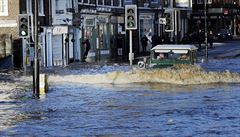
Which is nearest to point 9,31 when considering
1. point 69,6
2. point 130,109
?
point 69,6

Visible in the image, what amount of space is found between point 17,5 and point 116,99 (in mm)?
24237

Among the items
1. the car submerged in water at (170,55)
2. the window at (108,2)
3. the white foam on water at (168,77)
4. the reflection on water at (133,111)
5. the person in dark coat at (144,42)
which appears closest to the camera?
the reflection on water at (133,111)

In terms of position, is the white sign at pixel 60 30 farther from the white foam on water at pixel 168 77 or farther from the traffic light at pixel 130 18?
the white foam on water at pixel 168 77

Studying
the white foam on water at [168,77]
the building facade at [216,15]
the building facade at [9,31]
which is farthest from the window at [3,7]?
the building facade at [216,15]

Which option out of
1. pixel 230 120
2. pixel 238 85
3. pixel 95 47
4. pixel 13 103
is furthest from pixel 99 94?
pixel 95 47

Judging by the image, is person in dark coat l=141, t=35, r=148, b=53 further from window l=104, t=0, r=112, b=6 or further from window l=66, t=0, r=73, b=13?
window l=66, t=0, r=73, b=13

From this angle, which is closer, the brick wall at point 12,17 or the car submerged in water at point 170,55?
the car submerged in water at point 170,55

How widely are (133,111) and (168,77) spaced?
11.1 meters

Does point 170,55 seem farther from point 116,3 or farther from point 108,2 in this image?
point 116,3

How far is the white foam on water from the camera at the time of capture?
1318 inches

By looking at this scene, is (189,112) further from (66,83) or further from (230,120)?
(66,83)

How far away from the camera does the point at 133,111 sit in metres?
22.8

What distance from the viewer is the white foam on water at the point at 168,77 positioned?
3347 cm

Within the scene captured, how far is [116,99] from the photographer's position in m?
26.9
